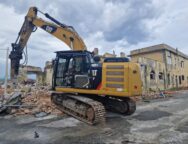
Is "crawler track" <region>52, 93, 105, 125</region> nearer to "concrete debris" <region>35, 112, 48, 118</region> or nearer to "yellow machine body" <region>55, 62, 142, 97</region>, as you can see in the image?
"yellow machine body" <region>55, 62, 142, 97</region>

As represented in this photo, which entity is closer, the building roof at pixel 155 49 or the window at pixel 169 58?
the building roof at pixel 155 49

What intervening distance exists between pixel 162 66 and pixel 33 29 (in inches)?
881

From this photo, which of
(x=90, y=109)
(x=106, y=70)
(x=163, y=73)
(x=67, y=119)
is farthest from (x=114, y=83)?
(x=163, y=73)

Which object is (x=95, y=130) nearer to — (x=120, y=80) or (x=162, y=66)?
(x=120, y=80)

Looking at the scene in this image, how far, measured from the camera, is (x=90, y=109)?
7.30 meters

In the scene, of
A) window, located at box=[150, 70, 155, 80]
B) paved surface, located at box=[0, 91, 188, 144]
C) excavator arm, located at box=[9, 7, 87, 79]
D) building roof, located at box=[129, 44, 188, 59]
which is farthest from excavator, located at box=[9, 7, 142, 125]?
building roof, located at box=[129, 44, 188, 59]

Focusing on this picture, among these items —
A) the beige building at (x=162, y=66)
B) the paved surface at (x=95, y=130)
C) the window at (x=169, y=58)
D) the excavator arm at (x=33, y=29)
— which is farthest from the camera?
the window at (x=169, y=58)

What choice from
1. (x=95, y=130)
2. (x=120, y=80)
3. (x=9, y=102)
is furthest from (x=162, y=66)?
(x=95, y=130)

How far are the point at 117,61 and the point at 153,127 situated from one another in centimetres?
269

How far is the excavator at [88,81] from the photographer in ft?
23.5

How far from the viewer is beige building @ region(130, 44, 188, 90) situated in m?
24.5

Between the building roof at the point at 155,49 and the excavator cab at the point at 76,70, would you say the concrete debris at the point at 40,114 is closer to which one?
the excavator cab at the point at 76,70

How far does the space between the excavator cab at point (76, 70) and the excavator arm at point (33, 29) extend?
133 cm

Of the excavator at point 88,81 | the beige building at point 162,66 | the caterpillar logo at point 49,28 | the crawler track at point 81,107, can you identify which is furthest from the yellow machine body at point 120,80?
the beige building at point 162,66
